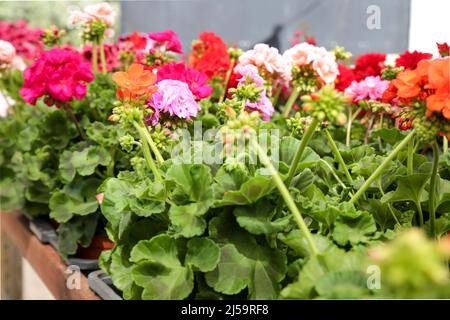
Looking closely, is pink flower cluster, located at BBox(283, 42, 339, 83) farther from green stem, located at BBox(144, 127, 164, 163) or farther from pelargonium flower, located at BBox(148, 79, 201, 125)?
green stem, located at BBox(144, 127, 164, 163)

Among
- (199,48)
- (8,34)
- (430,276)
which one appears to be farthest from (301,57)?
(8,34)

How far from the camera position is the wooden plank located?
1.12 meters

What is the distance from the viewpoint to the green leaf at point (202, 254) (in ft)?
2.26

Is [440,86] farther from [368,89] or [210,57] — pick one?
[210,57]

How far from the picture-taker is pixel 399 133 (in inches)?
39.2

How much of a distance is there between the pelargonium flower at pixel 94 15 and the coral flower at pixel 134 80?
2.37 feet

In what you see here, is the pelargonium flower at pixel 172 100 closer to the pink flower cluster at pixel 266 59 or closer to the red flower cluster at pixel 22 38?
the pink flower cluster at pixel 266 59

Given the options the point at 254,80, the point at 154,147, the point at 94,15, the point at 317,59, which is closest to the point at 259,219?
the point at 154,147

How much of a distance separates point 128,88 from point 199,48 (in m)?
0.81

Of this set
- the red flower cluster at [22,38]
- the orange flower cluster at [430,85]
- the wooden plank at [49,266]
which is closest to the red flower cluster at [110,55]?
the wooden plank at [49,266]

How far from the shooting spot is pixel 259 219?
2.29ft

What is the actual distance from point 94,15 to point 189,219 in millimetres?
925

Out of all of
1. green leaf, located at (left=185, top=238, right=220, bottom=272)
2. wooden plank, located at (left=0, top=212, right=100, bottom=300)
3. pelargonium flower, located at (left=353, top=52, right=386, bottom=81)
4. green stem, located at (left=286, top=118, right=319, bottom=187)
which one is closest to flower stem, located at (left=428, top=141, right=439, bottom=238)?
green stem, located at (left=286, top=118, right=319, bottom=187)
